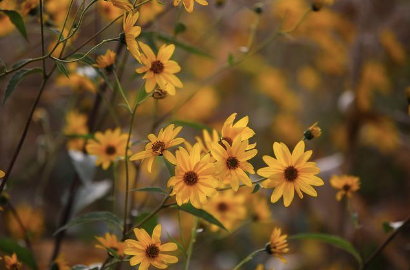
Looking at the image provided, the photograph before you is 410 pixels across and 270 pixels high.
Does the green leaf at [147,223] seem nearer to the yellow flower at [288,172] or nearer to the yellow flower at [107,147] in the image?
the yellow flower at [107,147]

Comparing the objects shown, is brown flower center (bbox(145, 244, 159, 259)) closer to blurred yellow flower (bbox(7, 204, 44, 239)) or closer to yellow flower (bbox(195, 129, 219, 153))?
yellow flower (bbox(195, 129, 219, 153))

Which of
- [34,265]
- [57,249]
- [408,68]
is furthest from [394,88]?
[34,265]

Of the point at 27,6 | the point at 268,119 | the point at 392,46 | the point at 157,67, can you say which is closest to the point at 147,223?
the point at 157,67

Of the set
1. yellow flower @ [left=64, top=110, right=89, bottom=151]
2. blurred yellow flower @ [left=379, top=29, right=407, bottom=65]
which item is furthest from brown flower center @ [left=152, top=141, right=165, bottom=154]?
blurred yellow flower @ [left=379, top=29, right=407, bottom=65]

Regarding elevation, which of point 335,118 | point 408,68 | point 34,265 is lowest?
point 34,265

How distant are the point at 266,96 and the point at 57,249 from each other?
1.36 metres

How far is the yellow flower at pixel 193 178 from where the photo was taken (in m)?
0.51

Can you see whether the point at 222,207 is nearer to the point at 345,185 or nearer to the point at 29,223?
the point at 345,185

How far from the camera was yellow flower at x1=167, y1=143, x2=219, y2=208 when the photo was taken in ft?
1.68

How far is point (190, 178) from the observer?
517 millimetres

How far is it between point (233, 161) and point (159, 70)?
0.14 m

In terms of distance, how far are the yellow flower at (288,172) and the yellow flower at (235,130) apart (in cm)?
3

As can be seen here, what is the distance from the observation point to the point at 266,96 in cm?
205

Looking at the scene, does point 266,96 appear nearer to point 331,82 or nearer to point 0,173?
point 331,82
